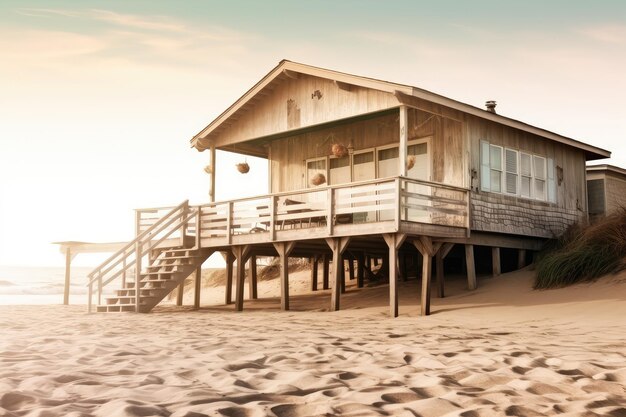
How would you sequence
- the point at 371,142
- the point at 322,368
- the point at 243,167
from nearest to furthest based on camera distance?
the point at 322,368 < the point at 371,142 < the point at 243,167

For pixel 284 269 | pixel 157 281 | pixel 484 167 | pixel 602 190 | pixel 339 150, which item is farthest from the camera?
pixel 602 190

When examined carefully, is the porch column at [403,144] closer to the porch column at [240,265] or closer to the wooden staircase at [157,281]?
the porch column at [240,265]

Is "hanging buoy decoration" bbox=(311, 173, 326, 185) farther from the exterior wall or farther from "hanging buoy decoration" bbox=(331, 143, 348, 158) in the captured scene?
the exterior wall

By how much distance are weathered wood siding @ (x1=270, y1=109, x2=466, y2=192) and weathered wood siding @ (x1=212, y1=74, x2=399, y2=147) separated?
1.19 meters

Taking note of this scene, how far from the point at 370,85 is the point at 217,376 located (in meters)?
10.6

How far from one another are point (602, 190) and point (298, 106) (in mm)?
10885

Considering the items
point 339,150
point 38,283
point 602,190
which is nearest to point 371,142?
point 339,150

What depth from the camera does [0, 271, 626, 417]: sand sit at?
5.02 metres

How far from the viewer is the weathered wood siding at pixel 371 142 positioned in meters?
17.2

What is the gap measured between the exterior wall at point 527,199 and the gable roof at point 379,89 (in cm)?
43

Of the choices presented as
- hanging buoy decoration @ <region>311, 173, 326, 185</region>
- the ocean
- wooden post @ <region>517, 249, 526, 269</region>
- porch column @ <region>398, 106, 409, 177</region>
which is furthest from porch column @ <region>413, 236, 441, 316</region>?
the ocean

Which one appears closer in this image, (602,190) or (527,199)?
(527,199)

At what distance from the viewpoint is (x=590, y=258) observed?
15102 mm

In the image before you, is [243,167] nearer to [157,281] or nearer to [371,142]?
[371,142]
